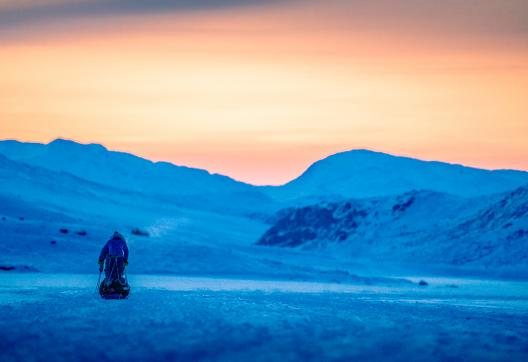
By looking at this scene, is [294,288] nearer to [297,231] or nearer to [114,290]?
[114,290]

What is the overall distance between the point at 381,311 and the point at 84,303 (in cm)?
735

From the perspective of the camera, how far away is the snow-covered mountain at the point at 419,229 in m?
Answer: 65.0

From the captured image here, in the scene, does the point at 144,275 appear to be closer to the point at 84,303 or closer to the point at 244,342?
the point at 84,303

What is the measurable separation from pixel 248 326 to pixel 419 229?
58.0 m

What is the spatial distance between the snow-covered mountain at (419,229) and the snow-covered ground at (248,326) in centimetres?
3294

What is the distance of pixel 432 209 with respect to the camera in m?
81.1

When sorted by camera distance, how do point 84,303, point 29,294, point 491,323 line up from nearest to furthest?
1. point 491,323
2. point 84,303
3. point 29,294

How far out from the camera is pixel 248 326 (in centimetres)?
1933

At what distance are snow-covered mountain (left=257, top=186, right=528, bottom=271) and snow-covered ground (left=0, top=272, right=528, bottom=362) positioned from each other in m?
32.9

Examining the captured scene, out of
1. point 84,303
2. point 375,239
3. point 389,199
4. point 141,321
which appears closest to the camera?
point 141,321

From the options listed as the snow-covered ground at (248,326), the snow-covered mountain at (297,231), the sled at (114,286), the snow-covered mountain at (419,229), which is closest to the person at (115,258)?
the sled at (114,286)

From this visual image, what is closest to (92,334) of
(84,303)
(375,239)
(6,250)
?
(84,303)

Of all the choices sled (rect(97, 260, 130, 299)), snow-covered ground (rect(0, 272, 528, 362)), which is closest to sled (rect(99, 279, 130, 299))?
sled (rect(97, 260, 130, 299))

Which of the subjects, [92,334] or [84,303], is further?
[84,303]
